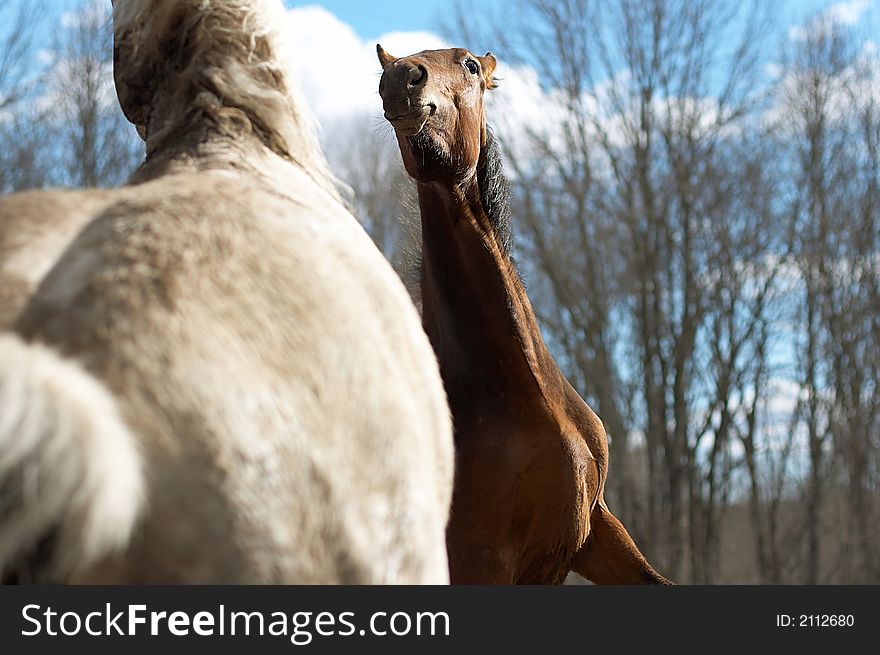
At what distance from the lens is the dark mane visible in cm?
423

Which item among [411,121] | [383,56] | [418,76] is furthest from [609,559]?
[383,56]

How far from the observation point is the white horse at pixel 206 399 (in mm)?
1175

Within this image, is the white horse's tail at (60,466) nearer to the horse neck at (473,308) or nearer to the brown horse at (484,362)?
the brown horse at (484,362)

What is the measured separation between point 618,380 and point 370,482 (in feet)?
60.9

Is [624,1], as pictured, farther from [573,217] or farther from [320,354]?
[320,354]

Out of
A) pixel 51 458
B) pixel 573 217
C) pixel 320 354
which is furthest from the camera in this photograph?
pixel 573 217

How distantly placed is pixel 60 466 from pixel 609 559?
3719 millimetres

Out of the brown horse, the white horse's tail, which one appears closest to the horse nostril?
the brown horse

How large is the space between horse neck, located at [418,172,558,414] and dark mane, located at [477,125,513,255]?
44 millimetres

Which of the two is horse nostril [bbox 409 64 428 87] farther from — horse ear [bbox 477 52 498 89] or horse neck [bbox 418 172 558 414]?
horse ear [bbox 477 52 498 89]

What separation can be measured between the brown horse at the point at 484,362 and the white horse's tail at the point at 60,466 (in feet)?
8.68

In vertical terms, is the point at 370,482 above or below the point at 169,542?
above

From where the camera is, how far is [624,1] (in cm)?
1667

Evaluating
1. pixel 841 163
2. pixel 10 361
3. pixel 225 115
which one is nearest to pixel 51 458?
pixel 10 361
